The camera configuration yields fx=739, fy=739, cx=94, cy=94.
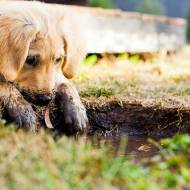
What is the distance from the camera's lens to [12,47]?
207 inches

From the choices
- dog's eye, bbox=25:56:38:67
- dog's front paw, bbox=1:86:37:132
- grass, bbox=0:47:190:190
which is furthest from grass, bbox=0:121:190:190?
dog's eye, bbox=25:56:38:67

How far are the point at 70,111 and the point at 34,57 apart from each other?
517 mm

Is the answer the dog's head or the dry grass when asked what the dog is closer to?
the dog's head

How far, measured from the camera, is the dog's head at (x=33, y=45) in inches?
207

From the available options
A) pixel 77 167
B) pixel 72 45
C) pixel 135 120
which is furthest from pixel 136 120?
pixel 77 167

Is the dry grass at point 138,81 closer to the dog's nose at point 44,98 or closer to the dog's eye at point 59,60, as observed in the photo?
the dog's eye at point 59,60

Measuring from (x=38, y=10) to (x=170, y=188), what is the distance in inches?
104

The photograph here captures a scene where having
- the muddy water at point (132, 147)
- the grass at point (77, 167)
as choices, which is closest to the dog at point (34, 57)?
the muddy water at point (132, 147)

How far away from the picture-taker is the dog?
5258mm

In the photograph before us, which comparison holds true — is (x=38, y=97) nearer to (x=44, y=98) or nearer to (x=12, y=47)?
(x=44, y=98)

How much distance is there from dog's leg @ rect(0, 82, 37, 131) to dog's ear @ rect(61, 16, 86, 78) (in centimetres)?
59

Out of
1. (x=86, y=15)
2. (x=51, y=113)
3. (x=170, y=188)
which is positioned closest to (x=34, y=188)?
(x=170, y=188)

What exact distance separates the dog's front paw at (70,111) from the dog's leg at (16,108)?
0.31 metres

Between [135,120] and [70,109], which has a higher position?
[70,109]
